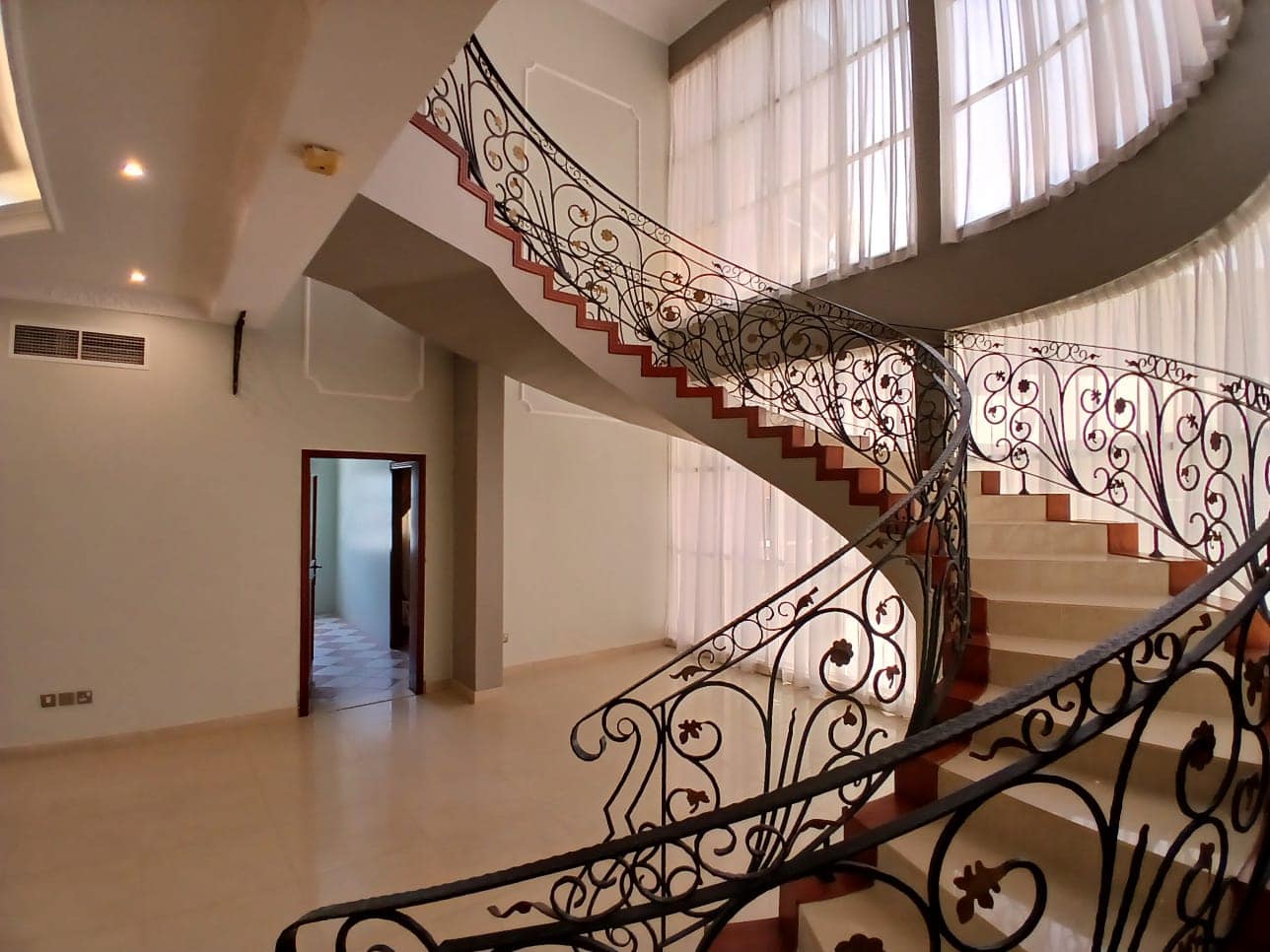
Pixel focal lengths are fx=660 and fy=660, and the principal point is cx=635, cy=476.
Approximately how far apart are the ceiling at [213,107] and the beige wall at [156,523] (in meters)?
1.28

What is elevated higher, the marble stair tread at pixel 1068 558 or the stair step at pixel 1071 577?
the marble stair tread at pixel 1068 558

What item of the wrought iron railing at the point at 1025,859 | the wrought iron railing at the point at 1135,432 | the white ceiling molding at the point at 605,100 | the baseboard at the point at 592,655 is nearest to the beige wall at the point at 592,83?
the white ceiling molding at the point at 605,100

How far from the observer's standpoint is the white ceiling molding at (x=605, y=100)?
7102 millimetres

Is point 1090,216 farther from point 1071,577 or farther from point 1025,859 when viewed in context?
point 1025,859

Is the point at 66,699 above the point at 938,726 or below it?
below

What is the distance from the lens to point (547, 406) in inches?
276

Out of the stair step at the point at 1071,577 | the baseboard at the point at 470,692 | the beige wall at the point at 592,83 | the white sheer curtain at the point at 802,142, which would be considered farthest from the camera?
the beige wall at the point at 592,83

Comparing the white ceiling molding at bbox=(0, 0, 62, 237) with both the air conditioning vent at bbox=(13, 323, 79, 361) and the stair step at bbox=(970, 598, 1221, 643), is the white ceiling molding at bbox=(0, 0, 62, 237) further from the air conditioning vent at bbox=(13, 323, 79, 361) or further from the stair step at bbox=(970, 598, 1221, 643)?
the stair step at bbox=(970, 598, 1221, 643)

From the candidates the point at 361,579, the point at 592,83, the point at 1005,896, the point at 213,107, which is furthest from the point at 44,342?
the point at 1005,896

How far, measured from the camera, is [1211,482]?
3.66 metres

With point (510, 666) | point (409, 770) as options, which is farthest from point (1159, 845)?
point (510, 666)

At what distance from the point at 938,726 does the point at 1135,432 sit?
12.8 feet

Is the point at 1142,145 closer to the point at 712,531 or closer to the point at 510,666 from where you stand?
the point at 712,531

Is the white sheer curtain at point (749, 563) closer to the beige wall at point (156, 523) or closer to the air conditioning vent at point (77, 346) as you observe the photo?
the beige wall at point (156, 523)
